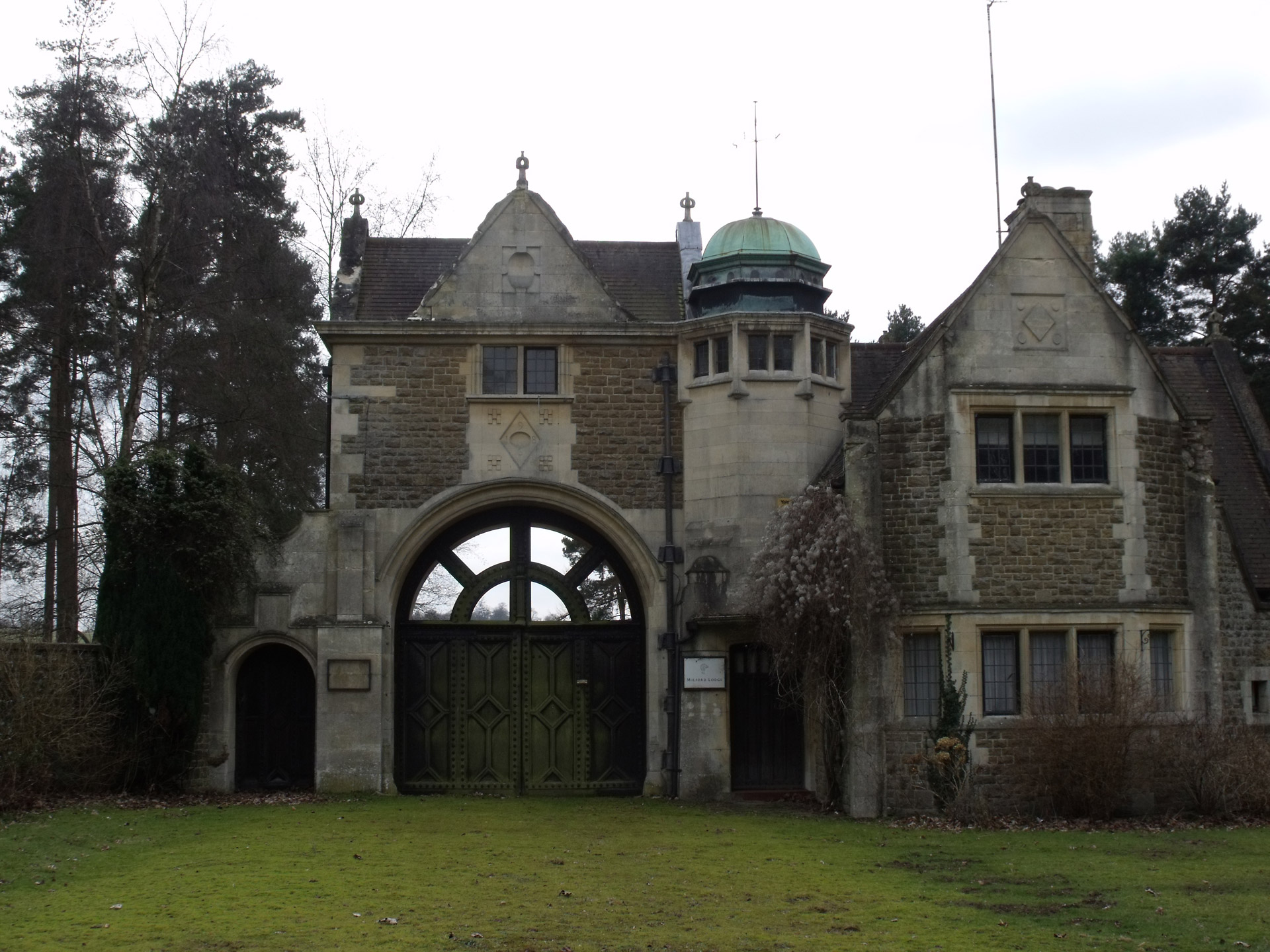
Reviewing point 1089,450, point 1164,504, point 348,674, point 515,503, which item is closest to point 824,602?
point 1089,450

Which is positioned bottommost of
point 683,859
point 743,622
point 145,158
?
point 683,859

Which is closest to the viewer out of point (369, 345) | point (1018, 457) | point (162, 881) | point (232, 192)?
point (162, 881)

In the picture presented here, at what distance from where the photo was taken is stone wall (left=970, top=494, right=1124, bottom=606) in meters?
18.4

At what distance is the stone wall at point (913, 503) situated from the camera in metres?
18.5

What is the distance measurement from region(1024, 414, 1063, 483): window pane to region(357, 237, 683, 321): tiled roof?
207 inches

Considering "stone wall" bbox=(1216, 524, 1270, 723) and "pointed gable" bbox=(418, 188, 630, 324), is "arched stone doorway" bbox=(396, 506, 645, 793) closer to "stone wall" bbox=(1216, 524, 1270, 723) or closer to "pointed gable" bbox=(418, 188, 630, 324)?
"pointed gable" bbox=(418, 188, 630, 324)

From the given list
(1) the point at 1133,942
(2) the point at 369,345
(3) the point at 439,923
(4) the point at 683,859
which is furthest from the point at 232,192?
(1) the point at 1133,942

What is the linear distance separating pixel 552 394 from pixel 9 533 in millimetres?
11472

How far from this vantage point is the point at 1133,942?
395 inches

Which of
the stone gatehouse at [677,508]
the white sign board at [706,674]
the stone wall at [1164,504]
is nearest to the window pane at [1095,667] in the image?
the stone gatehouse at [677,508]

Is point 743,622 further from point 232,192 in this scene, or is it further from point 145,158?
point 232,192

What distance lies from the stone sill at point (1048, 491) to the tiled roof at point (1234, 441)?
94.8 inches

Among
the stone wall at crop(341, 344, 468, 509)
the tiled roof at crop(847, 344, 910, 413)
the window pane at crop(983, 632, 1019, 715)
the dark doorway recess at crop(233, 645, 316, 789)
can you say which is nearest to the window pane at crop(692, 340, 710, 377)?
the tiled roof at crop(847, 344, 910, 413)

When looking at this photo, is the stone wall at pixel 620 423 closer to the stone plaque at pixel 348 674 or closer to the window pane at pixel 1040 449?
the stone plaque at pixel 348 674
